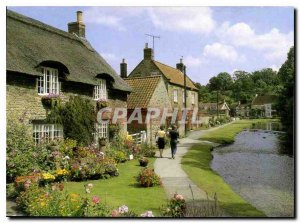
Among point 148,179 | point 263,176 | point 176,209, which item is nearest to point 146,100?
point 263,176

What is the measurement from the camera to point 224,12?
10.1m

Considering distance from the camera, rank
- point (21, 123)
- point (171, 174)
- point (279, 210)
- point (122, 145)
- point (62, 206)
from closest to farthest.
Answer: point (62, 206)
point (279, 210)
point (21, 123)
point (171, 174)
point (122, 145)

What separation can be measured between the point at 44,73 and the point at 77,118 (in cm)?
227

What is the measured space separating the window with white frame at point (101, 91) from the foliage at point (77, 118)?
42.0 inches

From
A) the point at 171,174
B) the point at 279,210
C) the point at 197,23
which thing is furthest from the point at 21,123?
the point at 279,210

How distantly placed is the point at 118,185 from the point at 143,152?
6.38m

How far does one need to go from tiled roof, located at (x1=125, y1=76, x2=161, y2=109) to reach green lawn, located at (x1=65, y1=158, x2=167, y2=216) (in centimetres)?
887

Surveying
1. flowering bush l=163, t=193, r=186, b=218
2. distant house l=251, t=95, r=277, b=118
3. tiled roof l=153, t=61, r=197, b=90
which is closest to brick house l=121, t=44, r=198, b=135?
tiled roof l=153, t=61, r=197, b=90

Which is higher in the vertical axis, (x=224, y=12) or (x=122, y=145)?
(x=224, y=12)

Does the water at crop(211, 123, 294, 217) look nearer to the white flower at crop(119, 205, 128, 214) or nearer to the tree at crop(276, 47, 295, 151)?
the tree at crop(276, 47, 295, 151)

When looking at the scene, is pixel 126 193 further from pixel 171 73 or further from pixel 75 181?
pixel 171 73

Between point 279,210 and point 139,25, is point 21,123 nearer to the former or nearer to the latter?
point 139,25

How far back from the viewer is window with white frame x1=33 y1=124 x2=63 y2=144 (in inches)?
516

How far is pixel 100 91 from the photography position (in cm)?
1716
